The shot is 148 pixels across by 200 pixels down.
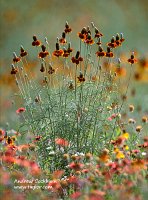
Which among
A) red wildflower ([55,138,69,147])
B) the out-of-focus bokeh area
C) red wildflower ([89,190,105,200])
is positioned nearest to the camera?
red wildflower ([89,190,105,200])

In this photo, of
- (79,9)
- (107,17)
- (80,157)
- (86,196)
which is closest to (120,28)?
(107,17)

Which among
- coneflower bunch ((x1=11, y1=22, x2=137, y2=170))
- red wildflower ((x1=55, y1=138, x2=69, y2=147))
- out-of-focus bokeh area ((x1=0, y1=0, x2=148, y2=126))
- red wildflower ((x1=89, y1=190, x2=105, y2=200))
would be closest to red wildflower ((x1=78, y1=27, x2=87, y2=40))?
coneflower bunch ((x1=11, y1=22, x2=137, y2=170))

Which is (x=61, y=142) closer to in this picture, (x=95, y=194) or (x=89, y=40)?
(x=89, y=40)

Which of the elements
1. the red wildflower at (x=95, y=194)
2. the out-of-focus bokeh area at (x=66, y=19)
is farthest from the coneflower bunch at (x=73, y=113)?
the out-of-focus bokeh area at (x=66, y=19)

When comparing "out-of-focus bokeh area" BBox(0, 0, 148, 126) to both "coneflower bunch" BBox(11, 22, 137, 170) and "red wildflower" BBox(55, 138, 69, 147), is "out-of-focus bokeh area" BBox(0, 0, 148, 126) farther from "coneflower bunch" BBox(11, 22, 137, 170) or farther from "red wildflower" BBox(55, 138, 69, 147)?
"red wildflower" BBox(55, 138, 69, 147)

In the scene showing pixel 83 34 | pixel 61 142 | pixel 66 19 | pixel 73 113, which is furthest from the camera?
pixel 66 19

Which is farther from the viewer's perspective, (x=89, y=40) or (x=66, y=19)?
(x=66, y=19)

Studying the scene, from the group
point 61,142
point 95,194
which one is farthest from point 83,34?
point 95,194

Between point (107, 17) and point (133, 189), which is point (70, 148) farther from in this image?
point (107, 17)

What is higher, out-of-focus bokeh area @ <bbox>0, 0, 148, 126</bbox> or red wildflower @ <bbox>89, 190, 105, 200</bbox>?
out-of-focus bokeh area @ <bbox>0, 0, 148, 126</bbox>
